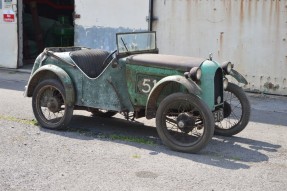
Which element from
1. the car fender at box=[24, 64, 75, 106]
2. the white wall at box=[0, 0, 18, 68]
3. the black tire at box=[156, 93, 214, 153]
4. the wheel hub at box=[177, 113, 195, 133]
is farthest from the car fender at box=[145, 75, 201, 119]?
the white wall at box=[0, 0, 18, 68]

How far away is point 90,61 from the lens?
6.91 metres

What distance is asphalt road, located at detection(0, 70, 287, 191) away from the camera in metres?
4.82

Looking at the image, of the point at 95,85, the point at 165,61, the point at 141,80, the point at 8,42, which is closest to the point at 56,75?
the point at 95,85

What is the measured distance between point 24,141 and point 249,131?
318 cm

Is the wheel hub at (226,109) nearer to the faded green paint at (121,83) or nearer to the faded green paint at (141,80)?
the faded green paint at (121,83)

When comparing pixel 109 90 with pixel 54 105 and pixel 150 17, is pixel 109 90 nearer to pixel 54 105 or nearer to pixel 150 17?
pixel 54 105

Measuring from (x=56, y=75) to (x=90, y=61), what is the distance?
20.5 inches

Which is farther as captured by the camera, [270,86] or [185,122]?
[270,86]

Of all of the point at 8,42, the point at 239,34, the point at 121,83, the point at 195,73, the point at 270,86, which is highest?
the point at 239,34

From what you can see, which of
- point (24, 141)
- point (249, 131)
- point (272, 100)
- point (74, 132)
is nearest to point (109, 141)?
point (74, 132)

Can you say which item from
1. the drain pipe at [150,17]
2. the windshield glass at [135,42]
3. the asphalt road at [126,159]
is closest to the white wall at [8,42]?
the drain pipe at [150,17]

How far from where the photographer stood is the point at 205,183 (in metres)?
4.84

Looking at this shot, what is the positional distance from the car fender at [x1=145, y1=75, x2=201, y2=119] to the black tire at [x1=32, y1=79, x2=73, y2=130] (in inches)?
48.5

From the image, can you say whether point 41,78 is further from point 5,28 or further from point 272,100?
point 5,28
